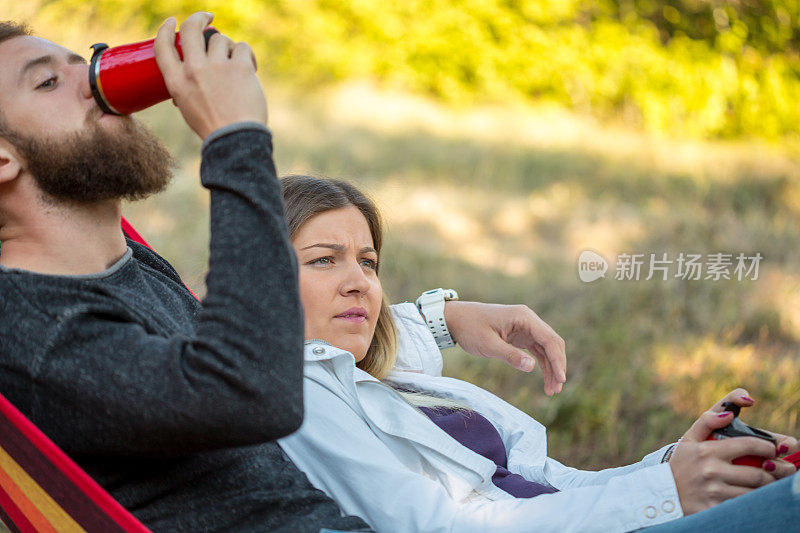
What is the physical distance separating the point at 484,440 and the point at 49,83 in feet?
4.18

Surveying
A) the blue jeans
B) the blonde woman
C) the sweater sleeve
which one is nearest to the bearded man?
the sweater sleeve

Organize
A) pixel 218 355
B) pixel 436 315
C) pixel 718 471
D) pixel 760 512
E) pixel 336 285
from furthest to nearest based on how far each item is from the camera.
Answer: pixel 436 315 → pixel 336 285 → pixel 718 471 → pixel 760 512 → pixel 218 355

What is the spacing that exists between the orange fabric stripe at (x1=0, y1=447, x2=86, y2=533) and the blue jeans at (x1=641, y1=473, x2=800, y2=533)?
3.59 ft

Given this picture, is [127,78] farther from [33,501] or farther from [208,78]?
[33,501]

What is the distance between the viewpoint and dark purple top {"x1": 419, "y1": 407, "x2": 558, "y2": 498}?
1.91 meters

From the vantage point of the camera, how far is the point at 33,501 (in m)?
1.54

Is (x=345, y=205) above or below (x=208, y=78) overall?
below

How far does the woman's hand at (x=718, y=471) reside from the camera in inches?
56.7

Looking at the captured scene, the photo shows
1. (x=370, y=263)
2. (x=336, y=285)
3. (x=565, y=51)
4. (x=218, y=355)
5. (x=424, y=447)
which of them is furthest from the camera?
(x=565, y=51)

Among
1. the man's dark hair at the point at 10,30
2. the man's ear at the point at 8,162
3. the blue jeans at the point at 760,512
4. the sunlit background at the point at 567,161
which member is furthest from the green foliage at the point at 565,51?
the blue jeans at the point at 760,512

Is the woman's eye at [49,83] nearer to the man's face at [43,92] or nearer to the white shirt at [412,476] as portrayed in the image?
the man's face at [43,92]

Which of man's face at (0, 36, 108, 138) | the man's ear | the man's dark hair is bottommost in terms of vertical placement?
the man's ear

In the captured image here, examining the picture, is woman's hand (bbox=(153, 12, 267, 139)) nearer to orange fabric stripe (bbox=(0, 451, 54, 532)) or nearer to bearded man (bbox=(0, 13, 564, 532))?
bearded man (bbox=(0, 13, 564, 532))

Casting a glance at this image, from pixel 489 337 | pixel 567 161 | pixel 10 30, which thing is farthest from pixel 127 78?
pixel 567 161
